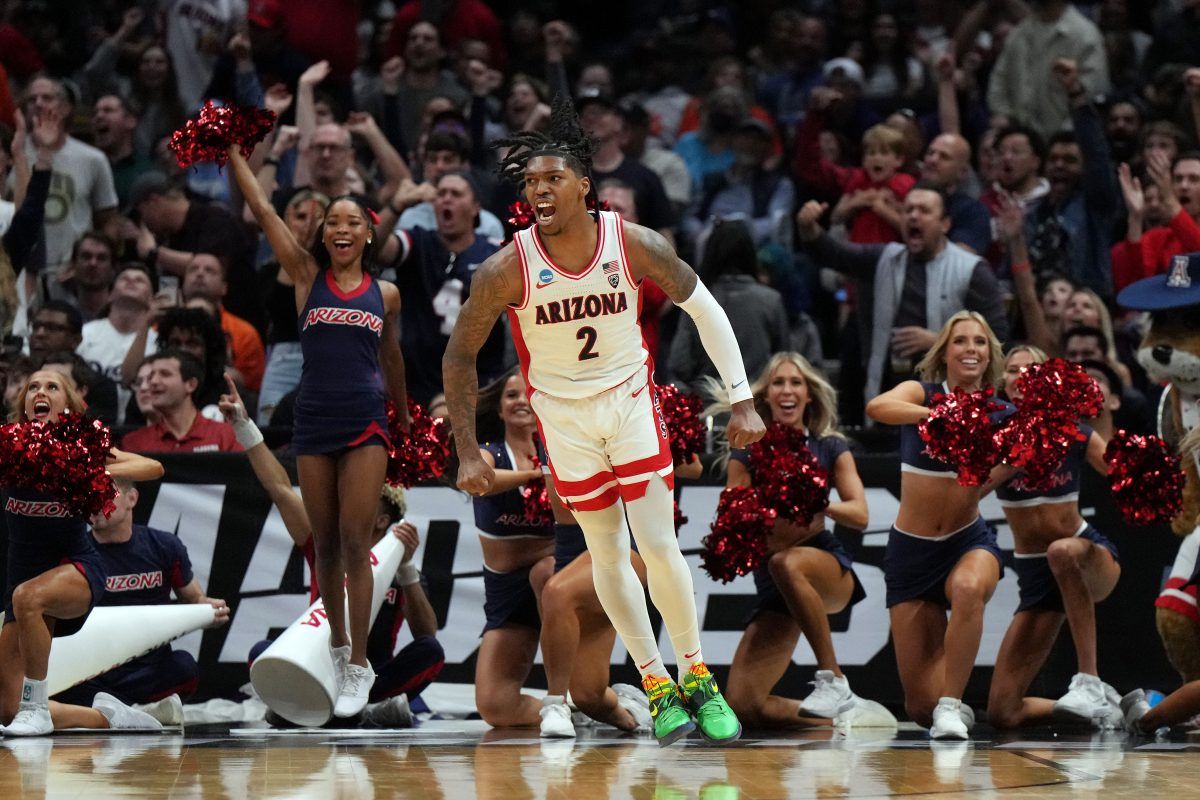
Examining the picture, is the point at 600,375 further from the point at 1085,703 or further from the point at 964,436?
the point at 1085,703

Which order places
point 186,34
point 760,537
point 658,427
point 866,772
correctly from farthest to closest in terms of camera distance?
point 186,34, point 760,537, point 658,427, point 866,772

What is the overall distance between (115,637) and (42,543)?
2.01ft

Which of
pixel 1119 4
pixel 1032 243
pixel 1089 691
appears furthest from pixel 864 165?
pixel 1089 691

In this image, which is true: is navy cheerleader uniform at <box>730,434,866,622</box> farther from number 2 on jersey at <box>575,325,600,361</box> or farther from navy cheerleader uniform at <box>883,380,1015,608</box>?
number 2 on jersey at <box>575,325,600,361</box>

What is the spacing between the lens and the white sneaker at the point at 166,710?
8.00 metres

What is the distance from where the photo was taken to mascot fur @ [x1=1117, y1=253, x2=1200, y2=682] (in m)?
7.70

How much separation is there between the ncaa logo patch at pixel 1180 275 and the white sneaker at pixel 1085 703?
74.1 inches

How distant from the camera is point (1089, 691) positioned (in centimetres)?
791

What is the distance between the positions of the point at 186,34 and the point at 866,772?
9081mm

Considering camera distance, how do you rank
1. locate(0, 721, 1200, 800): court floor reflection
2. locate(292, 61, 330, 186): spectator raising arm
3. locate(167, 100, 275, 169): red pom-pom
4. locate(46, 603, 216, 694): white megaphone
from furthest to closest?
locate(292, 61, 330, 186): spectator raising arm → locate(46, 603, 216, 694): white megaphone → locate(167, 100, 275, 169): red pom-pom → locate(0, 721, 1200, 800): court floor reflection

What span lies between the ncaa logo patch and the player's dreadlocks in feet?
10.4

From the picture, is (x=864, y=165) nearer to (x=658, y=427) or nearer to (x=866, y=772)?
(x=658, y=427)

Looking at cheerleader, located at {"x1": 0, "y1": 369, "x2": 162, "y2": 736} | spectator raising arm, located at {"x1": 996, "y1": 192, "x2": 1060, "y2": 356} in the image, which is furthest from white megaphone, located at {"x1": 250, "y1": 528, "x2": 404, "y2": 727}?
spectator raising arm, located at {"x1": 996, "y1": 192, "x2": 1060, "y2": 356}

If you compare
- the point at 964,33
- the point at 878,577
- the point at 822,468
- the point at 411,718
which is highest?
the point at 964,33
